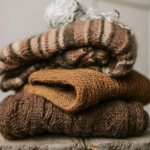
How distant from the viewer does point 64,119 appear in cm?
34

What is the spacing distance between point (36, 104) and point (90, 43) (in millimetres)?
176

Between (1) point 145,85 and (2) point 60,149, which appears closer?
(2) point 60,149

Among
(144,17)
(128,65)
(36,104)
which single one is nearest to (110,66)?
(128,65)

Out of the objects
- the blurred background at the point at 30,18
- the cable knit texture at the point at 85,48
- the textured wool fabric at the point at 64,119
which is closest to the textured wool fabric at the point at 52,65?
the cable knit texture at the point at 85,48

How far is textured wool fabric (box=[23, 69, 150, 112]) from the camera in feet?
1.04

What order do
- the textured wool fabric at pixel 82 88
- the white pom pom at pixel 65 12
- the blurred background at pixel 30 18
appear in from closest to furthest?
the textured wool fabric at pixel 82 88
the white pom pom at pixel 65 12
the blurred background at pixel 30 18

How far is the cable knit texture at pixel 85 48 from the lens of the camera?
1.13ft

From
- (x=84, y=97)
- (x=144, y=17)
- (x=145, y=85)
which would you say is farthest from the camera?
(x=144, y=17)

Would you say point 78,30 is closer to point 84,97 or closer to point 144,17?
point 84,97

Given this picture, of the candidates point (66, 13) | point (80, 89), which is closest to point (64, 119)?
point (80, 89)

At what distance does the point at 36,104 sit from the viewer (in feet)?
1.15

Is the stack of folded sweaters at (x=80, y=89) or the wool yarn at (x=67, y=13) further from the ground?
the wool yarn at (x=67, y=13)

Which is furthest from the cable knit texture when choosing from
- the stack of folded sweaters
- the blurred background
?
the blurred background

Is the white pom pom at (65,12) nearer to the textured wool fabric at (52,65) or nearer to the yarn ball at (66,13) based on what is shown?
the yarn ball at (66,13)
